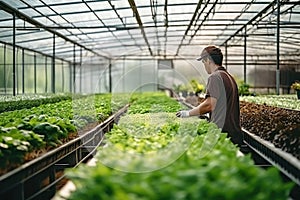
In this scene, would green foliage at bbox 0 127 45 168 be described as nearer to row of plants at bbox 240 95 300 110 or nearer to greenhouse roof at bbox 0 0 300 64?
row of plants at bbox 240 95 300 110

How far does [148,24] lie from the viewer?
60.4ft

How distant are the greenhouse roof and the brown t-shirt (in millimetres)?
7970

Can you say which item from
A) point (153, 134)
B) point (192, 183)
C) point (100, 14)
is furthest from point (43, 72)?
point (192, 183)

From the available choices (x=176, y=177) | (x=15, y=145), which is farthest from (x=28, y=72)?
(x=176, y=177)

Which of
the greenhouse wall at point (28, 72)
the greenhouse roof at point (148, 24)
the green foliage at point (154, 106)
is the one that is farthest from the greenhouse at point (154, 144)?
the greenhouse wall at point (28, 72)

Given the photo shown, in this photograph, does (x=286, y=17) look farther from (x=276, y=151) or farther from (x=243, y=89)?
(x=276, y=151)

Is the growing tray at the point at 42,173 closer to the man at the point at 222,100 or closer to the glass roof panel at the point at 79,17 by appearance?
the man at the point at 222,100

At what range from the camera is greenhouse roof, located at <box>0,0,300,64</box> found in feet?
46.4

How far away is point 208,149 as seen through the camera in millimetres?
3285

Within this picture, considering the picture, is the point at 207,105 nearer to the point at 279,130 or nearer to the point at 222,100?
the point at 222,100

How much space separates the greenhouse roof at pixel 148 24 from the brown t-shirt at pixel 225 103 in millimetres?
7970

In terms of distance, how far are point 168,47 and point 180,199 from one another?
25702 millimetres

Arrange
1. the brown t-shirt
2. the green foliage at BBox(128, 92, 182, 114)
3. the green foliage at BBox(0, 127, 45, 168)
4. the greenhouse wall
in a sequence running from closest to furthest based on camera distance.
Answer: the green foliage at BBox(0, 127, 45, 168) < the brown t-shirt < the green foliage at BBox(128, 92, 182, 114) < the greenhouse wall

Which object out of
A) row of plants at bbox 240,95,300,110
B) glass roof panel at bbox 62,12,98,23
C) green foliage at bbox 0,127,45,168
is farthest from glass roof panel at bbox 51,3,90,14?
green foliage at bbox 0,127,45,168
